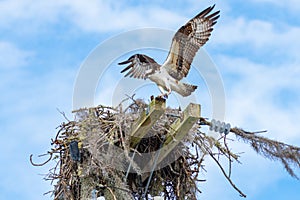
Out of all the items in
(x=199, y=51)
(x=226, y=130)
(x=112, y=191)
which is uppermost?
(x=199, y=51)

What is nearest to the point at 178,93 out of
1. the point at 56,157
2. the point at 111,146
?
the point at 111,146

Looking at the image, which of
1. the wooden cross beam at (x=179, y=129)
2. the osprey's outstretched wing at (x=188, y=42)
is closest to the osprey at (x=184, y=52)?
the osprey's outstretched wing at (x=188, y=42)

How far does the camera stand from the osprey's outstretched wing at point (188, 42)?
3.00m

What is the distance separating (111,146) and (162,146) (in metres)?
0.29

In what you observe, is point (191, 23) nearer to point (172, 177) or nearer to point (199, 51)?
point (199, 51)

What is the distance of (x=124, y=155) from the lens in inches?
124

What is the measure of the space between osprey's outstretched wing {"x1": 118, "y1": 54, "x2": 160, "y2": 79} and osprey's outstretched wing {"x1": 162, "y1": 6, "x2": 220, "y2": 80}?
94 millimetres

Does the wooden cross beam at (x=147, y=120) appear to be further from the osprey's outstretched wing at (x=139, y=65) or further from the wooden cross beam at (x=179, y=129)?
the osprey's outstretched wing at (x=139, y=65)

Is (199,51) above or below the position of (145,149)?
above

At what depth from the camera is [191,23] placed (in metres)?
3.01

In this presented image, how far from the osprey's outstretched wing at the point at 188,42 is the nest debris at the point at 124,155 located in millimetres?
233

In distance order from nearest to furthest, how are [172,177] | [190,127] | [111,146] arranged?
[190,127], [111,146], [172,177]

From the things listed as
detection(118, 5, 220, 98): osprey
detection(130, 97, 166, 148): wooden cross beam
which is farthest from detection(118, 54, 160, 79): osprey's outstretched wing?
detection(130, 97, 166, 148): wooden cross beam

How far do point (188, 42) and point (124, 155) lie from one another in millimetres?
693
